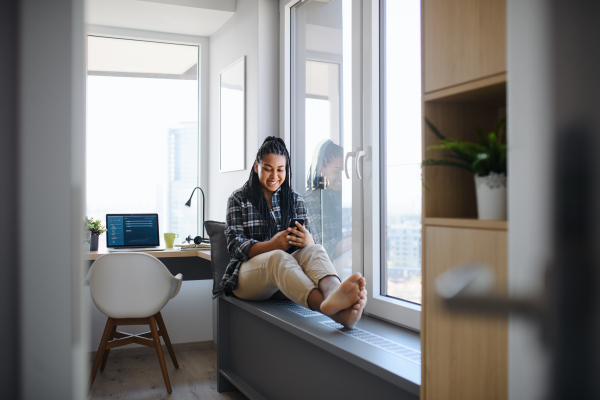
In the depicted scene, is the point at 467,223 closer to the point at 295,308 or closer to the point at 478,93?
the point at 478,93

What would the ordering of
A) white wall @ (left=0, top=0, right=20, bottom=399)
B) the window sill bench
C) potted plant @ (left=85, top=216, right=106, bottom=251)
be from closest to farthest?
1. white wall @ (left=0, top=0, right=20, bottom=399)
2. the window sill bench
3. potted plant @ (left=85, top=216, right=106, bottom=251)

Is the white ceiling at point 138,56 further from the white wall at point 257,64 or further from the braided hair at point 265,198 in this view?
the braided hair at point 265,198

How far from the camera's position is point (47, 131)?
28 centimetres

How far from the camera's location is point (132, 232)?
3.35m

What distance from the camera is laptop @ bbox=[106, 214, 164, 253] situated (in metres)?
3.31

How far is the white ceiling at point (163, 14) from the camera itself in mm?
3203

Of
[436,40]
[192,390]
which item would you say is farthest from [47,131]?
[192,390]

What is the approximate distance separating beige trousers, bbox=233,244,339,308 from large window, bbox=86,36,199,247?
1728 mm

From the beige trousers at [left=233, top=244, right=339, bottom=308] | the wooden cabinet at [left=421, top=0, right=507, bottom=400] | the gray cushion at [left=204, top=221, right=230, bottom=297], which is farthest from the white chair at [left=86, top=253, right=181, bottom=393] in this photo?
the wooden cabinet at [left=421, top=0, right=507, bottom=400]

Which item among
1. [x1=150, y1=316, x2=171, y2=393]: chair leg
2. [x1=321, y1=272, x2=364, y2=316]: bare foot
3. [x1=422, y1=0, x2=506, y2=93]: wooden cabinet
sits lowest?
[x1=150, y1=316, x2=171, y2=393]: chair leg

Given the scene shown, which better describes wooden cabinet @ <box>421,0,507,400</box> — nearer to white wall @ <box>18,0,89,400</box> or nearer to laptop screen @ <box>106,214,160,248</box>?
white wall @ <box>18,0,89,400</box>

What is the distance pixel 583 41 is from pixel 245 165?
2.57m

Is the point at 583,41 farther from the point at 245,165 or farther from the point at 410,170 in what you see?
the point at 245,165

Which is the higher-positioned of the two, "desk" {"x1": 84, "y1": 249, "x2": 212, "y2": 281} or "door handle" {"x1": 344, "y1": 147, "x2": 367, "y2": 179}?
"door handle" {"x1": 344, "y1": 147, "x2": 367, "y2": 179}
